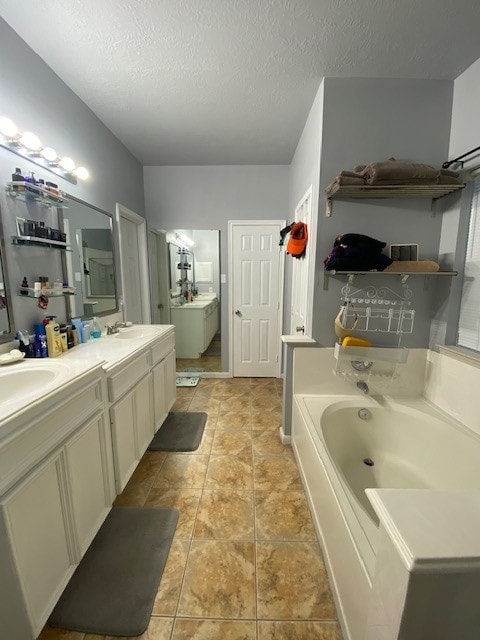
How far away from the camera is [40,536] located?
3.16 ft

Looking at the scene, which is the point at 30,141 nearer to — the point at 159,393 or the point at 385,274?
the point at 159,393

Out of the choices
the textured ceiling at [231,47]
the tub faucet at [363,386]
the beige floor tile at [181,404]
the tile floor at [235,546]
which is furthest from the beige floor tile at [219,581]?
the textured ceiling at [231,47]

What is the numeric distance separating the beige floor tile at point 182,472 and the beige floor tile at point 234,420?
44 centimetres

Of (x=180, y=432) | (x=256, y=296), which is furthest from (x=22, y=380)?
(x=256, y=296)

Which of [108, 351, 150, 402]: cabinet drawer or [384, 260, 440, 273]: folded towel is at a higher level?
[384, 260, 440, 273]: folded towel

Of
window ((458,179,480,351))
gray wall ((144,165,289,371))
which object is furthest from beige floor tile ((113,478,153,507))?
gray wall ((144,165,289,371))

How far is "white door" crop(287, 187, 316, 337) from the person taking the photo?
1.91 meters

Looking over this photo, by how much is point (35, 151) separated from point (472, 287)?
267cm

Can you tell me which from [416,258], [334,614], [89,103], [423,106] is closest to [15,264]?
[89,103]

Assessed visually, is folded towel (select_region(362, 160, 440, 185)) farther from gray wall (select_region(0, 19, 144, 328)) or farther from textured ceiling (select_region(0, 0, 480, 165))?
gray wall (select_region(0, 19, 144, 328))

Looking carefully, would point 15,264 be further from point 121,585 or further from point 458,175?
point 458,175

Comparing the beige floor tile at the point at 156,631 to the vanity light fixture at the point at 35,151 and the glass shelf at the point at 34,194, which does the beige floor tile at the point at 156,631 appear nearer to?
the glass shelf at the point at 34,194

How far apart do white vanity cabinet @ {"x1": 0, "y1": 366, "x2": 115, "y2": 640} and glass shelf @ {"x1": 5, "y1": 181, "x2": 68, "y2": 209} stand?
3.41 ft

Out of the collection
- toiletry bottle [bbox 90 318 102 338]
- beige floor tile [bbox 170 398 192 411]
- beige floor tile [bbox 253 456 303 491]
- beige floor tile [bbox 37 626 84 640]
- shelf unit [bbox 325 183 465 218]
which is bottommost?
beige floor tile [bbox 37 626 84 640]
